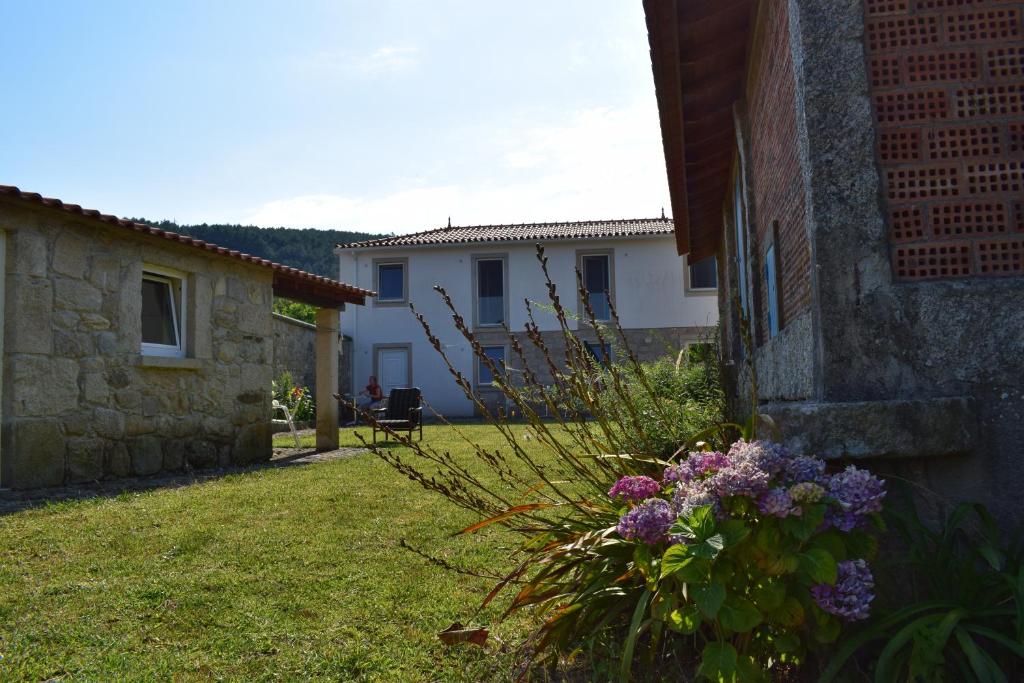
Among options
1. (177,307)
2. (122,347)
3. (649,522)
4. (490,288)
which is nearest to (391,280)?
(490,288)

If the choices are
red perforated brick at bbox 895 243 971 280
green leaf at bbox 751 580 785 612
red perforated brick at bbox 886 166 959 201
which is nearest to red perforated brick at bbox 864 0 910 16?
red perforated brick at bbox 886 166 959 201

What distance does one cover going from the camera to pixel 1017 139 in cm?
258

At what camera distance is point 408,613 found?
3.12m

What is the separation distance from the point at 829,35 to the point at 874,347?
1.04 meters

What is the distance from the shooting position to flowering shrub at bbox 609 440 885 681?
184 centimetres

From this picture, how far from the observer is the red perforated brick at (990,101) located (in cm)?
259

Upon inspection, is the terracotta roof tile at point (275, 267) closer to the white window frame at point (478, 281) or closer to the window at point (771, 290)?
the window at point (771, 290)

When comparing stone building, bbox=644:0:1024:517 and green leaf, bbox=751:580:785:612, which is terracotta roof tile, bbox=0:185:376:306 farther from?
green leaf, bbox=751:580:785:612

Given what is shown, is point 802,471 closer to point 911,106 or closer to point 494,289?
point 911,106

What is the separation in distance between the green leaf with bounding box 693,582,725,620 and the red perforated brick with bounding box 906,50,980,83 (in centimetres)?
183

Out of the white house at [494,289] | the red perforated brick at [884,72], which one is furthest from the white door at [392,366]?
the red perforated brick at [884,72]

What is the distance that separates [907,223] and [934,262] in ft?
0.48

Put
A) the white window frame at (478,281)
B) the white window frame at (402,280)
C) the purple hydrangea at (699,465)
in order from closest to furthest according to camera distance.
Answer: the purple hydrangea at (699,465)
the white window frame at (478,281)
the white window frame at (402,280)

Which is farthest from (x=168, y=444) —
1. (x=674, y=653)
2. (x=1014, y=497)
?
(x=1014, y=497)
